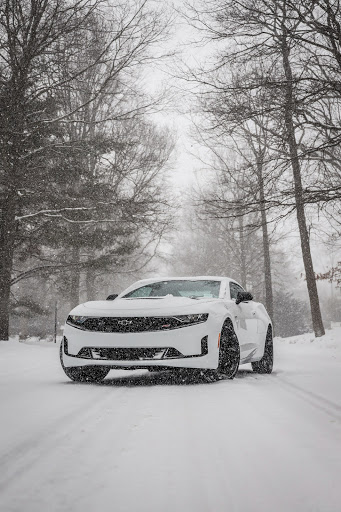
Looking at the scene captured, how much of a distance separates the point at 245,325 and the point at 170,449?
14.1 feet

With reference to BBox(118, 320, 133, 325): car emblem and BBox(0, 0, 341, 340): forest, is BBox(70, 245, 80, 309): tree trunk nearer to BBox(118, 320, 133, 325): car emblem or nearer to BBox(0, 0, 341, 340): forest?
BBox(0, 0, 341, 340): forest

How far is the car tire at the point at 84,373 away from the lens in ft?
20.1

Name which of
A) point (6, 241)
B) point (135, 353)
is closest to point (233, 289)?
point (135, 353)

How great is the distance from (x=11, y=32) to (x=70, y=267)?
6802 millimetres

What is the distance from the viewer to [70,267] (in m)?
16.2

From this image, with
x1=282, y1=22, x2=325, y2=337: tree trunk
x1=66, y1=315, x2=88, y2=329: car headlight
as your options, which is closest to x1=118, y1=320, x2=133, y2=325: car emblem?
x1=66, y1=315, x2=88, y2=329: car headlight

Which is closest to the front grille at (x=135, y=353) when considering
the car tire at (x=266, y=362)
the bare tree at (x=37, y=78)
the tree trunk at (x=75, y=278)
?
the car tire at (x=266, y=362)

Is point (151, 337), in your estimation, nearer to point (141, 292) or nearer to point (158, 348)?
point (158, 348)

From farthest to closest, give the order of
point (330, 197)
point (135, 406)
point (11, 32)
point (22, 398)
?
point (11, 32)
point (330, 197)
point (22, 398)
point (135, 406)

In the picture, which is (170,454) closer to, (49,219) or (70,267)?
(49,219)

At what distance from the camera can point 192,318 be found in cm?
573

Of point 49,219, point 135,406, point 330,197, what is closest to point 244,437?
point 135,406

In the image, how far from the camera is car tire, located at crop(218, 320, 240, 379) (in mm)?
6039

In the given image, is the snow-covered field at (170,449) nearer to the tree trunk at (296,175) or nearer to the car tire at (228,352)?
the car tire at (228,352)
